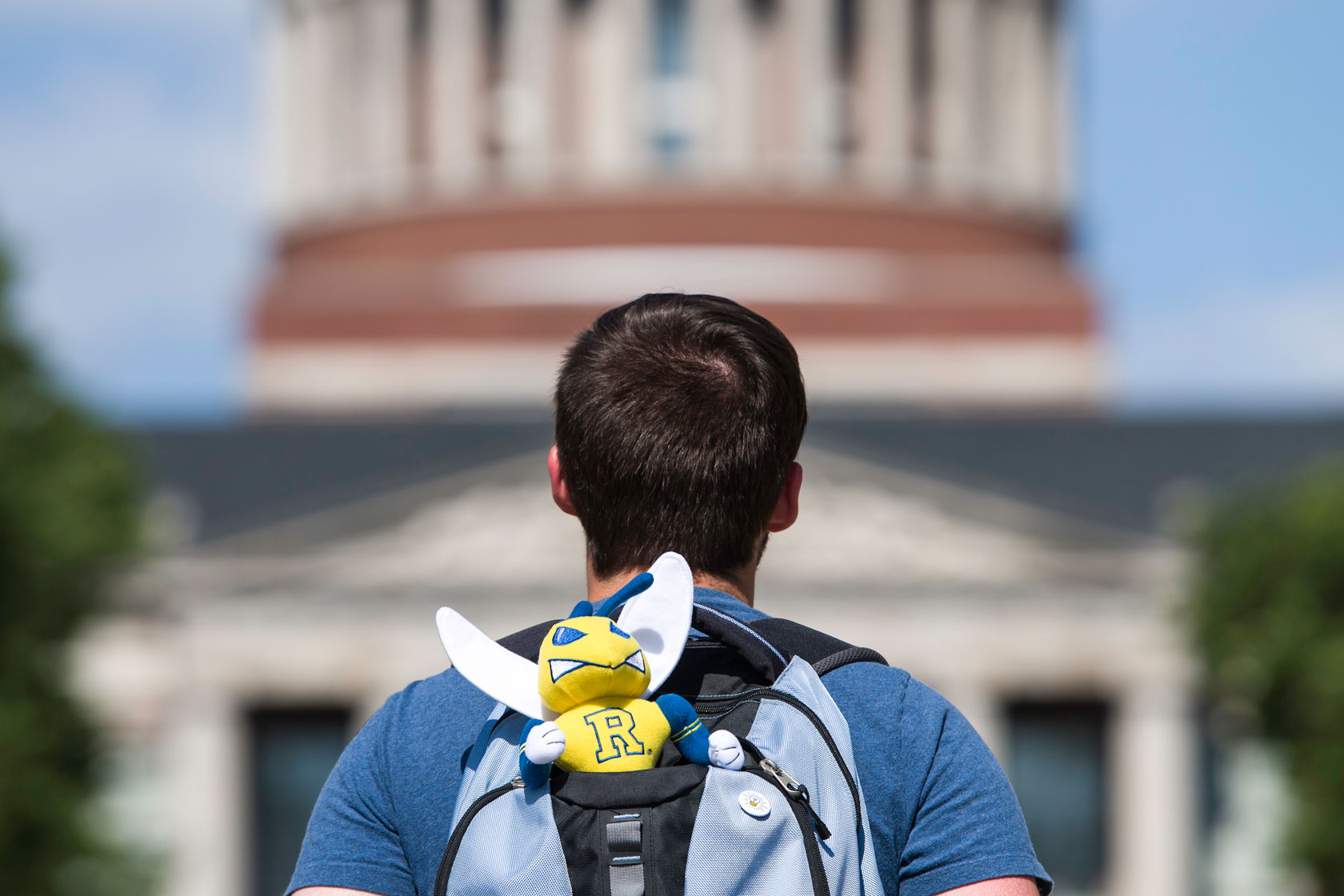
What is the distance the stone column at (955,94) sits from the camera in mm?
59375

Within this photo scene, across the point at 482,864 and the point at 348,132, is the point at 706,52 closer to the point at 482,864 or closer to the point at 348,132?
the point at 348,132

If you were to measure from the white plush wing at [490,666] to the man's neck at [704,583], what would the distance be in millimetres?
187

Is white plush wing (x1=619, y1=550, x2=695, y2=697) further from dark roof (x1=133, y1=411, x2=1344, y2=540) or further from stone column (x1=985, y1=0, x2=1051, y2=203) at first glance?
stone column (x1=985, y1=0, x2=1051, y2=203)

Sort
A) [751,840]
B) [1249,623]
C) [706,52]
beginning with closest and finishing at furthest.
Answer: [751,840], [1249,623], [706,52]

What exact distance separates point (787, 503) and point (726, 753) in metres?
0.46

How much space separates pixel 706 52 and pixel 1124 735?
24.7m

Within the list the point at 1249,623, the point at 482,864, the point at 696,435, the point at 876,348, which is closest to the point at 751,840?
the point at 482,864

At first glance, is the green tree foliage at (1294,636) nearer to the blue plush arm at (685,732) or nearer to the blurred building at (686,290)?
the blurred building at (686,290)

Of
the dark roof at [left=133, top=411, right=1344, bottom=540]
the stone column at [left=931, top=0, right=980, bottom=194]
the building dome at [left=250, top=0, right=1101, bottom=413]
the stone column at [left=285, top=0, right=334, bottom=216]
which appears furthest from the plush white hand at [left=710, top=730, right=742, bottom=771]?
the stone column at [left=285, top=0, right=334, bottom=216]

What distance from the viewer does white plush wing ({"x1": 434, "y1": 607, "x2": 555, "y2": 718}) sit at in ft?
8.02

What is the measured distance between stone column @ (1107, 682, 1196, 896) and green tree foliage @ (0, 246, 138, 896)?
19936mm

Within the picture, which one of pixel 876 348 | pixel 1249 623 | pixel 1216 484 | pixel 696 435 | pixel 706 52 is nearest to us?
pixel 696 435

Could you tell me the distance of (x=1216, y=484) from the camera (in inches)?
1711

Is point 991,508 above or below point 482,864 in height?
below
